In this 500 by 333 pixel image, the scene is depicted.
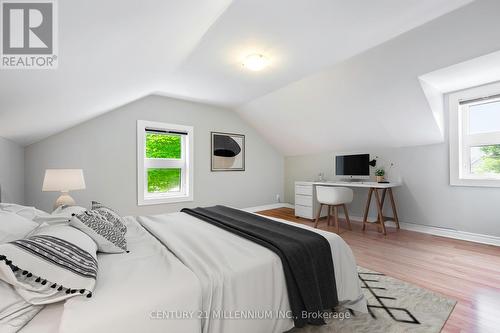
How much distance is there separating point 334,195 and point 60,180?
11.7 feet

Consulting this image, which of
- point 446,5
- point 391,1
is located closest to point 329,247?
point 391,1

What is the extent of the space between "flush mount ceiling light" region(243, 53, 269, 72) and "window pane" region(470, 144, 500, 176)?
309 cm

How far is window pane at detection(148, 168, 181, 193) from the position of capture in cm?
413

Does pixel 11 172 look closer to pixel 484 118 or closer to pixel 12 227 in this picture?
pixel 12 227

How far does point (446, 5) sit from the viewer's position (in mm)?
1976

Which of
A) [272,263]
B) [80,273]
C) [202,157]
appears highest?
[202,157]

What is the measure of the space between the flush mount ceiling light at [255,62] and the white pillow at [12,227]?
2.45 meters

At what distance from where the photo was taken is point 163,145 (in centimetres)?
424

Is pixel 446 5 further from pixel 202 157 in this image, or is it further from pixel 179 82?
pixel 202 157

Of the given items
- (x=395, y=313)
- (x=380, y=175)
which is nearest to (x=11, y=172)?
(x=395, y=313)

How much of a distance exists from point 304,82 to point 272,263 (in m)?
3.08

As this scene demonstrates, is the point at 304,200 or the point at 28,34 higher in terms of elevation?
the point at 28,34

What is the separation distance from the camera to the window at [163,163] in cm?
392

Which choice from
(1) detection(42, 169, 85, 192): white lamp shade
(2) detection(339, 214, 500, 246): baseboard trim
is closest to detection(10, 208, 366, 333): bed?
(1) detection(42, 169, 85, 192): white lamp shade
